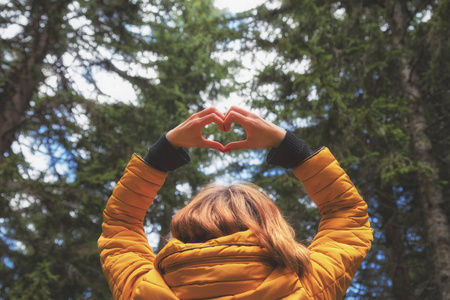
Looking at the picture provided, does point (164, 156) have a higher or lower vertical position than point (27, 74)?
lower

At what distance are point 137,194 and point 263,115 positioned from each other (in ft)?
23.4

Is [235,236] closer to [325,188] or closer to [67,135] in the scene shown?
[325,188]

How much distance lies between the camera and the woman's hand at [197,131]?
163 cm

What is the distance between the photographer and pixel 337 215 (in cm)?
164

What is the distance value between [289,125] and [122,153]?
4.03m

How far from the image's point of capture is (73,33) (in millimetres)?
9250

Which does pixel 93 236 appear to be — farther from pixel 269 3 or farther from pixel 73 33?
pixel 269 3

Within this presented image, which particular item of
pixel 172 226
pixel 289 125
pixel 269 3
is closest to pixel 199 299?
pixel 172 226

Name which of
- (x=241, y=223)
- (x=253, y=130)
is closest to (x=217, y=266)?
(x=241, y=223)

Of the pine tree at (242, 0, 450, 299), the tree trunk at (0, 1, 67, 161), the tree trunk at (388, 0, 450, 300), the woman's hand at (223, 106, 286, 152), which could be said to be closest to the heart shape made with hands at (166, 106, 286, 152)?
the woman's hand at (223, 106, 286, 152)

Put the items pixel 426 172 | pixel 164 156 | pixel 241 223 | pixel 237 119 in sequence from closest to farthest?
pixel 241 223
pixel 237 119
pixel 164 156
pixel 426 172

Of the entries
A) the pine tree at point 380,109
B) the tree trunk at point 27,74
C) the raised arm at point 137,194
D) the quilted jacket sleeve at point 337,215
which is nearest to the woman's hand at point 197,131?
the raised arm at point 137,194

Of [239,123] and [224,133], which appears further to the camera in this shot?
[224,133]

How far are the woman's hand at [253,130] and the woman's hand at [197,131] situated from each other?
0.04 metres
